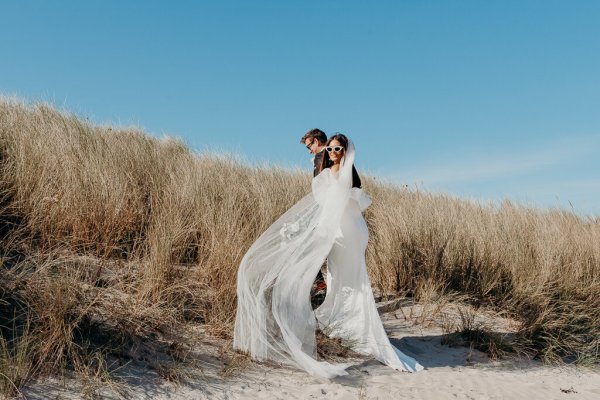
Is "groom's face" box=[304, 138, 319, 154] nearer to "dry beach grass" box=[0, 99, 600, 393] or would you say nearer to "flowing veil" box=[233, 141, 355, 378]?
"dry beach grass" box=[0, 99, 600, 393]

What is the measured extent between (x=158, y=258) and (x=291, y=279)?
126 centimetres

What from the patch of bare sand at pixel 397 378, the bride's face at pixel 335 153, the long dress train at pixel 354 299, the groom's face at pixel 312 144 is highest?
the groom's face at pixel 312 144

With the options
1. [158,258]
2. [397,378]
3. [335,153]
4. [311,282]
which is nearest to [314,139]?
[335,153]

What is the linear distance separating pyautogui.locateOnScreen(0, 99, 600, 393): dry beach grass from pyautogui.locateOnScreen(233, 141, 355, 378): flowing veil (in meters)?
0.39

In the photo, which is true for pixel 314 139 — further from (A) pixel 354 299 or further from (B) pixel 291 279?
(B) pixel 291 279

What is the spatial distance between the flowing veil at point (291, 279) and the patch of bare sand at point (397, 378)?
165mm

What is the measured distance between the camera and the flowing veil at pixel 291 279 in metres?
4.76

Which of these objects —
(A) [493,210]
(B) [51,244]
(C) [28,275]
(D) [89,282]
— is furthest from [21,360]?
(A) [493,210]

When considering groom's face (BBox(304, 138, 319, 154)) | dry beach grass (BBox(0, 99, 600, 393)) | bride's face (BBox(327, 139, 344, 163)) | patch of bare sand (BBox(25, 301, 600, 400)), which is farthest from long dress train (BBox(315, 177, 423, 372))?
groom's face (BBox(304, 138, 319, 154))

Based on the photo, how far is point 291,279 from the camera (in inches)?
196

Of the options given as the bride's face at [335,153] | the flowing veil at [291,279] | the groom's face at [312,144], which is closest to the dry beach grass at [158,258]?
the flowing veil at [291,279]

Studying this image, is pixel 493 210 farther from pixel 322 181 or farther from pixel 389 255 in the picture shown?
pixel 322 181

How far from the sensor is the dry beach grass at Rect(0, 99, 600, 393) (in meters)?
4.31

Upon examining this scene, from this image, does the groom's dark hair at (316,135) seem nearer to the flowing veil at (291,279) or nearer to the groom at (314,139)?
the groom at (314,139)
